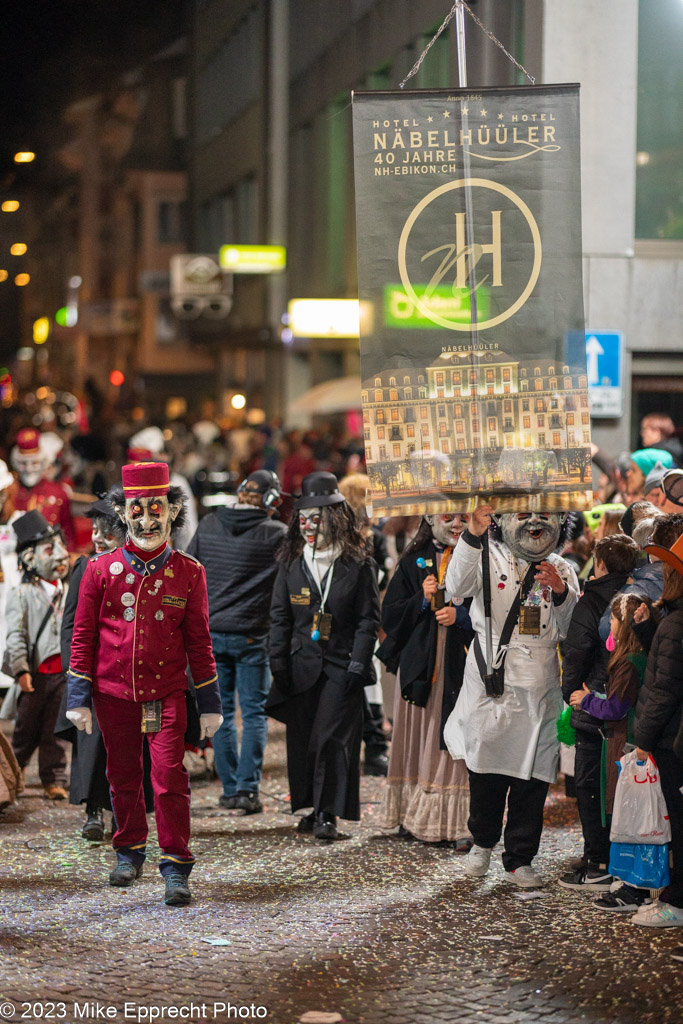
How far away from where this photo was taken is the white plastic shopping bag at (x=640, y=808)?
21.3 ft

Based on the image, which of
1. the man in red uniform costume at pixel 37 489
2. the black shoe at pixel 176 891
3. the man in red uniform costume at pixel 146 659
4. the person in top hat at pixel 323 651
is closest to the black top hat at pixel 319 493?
the person in top hat at pixel 323 651

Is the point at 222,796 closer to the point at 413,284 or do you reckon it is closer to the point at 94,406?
the point at 413,284

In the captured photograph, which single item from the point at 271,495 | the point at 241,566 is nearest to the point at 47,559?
the point at 241,566

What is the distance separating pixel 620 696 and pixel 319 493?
7.97 feet

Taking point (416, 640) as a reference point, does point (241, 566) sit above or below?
above

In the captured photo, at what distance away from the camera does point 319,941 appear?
6344mm

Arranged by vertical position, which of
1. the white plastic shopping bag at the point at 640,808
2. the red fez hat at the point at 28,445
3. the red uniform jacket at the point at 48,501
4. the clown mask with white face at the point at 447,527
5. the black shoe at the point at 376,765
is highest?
the red fez hat at the point at 28,445

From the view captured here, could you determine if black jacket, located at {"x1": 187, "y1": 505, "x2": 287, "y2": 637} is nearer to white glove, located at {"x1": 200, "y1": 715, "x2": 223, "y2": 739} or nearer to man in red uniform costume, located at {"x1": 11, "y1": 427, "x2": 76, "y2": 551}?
white glove, located at {"x1": 200, "y1": 715, "x2": 223, "y2": 739}

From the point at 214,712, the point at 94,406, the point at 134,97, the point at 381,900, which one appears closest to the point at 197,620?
the point at 214,712

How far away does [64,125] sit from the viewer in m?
56.7

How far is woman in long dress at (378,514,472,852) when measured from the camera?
7883mm

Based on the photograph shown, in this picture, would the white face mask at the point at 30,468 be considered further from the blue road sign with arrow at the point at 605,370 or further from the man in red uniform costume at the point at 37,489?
the blue road sign with arrow at the point at 605,370

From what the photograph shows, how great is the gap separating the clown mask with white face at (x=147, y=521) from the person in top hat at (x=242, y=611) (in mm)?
1907

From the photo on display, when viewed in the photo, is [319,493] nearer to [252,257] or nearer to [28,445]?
[28,445]
